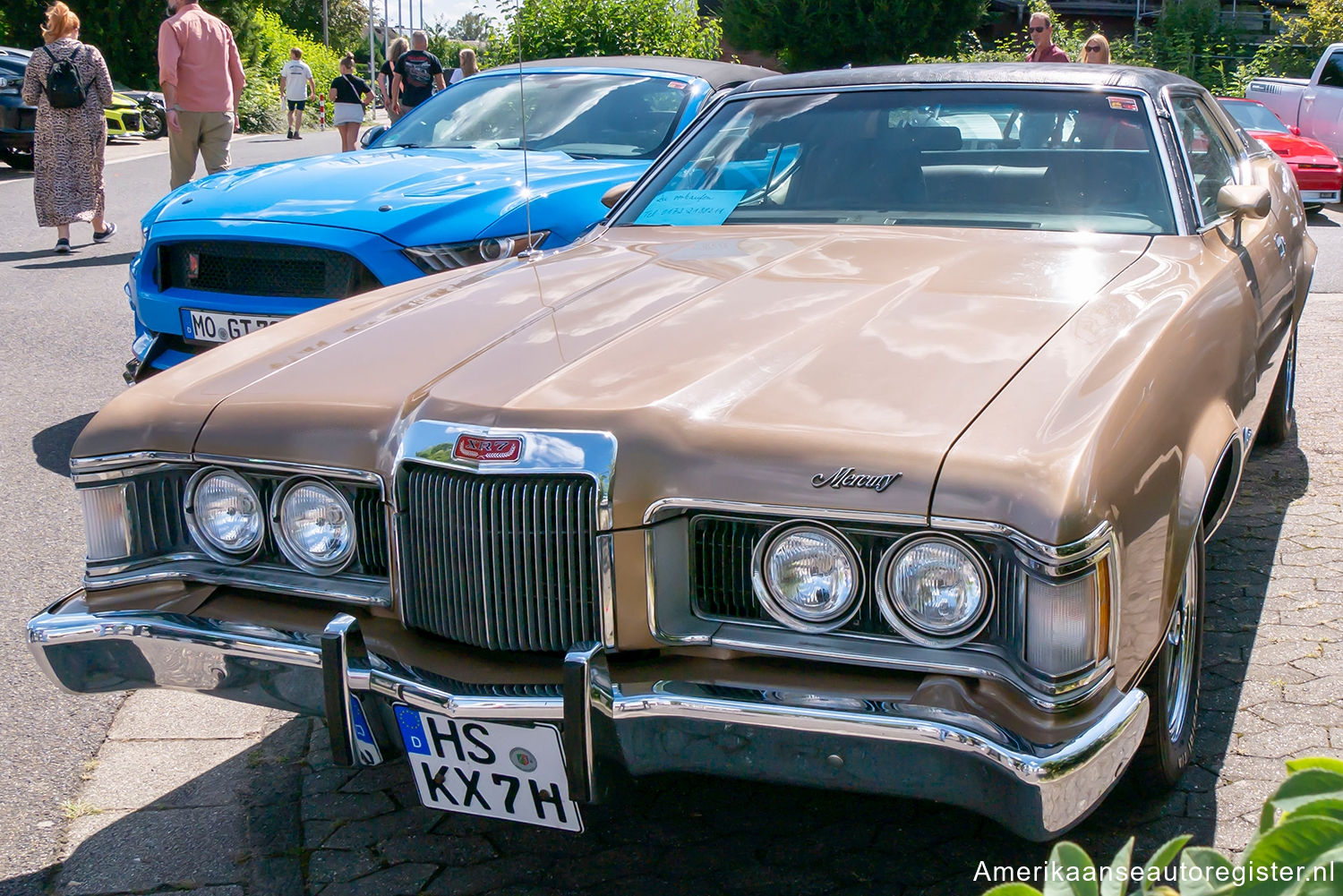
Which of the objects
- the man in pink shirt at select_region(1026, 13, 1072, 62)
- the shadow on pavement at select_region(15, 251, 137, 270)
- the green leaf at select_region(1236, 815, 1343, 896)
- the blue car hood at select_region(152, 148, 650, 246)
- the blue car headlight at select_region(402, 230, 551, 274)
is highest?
the man in pink shirt at select_region(1026, 13, 1072, 62)

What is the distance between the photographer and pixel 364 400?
245 centimetres

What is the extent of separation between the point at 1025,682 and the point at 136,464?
175cm

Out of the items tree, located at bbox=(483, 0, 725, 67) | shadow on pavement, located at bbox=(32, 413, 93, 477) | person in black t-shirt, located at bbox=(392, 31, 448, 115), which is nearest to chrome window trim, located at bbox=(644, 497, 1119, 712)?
shadow on pavement, located at bbox=(32, 413, 93, 477)

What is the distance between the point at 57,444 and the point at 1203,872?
17.0 ft

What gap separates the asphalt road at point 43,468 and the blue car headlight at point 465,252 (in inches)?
62.0

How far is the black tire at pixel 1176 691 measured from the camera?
237cm

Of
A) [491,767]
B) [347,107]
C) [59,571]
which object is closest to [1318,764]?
[491,767]

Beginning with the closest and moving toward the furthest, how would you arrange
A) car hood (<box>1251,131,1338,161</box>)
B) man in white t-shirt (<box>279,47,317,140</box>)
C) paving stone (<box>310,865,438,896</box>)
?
paving stone (<box>310,865,438,896</box>)
car hood (<box>1251,131,1338,161</box>)
man in white t-shirt (<box>279,47,317,140</box>)

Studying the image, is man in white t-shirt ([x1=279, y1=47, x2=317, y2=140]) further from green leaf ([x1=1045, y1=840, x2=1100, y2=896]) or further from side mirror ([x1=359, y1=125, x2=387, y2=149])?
green leaf ([x1=1045, y1=840, x2=1100, y2=896])

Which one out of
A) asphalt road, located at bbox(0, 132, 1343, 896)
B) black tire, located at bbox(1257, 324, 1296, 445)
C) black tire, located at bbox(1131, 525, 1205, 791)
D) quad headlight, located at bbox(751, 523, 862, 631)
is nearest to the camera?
quad headlight, located at bbox(751, 523, 862, 631)

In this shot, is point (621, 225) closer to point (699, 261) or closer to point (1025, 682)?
point (699, 261)

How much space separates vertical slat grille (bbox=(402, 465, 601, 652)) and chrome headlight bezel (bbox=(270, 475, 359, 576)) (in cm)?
17

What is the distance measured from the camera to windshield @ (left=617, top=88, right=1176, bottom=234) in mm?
3418

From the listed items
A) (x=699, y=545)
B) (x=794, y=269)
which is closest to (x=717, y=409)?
(x=699, y=545)
